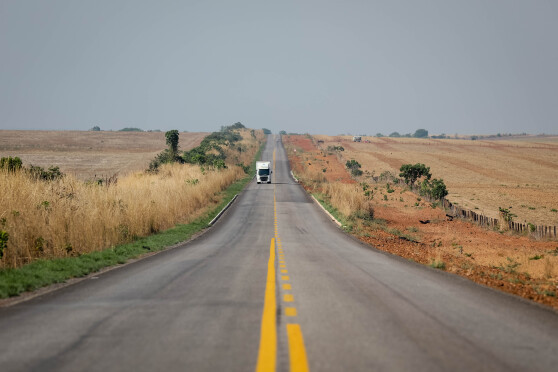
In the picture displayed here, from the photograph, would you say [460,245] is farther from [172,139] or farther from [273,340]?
[172,139]

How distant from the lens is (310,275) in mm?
10367

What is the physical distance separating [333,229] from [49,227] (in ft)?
52.4

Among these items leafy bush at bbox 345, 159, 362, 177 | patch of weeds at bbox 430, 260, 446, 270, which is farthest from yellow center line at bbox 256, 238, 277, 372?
leafy bush at bbox 345, 159, 362, 177

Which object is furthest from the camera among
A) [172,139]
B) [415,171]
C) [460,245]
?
[172,139]

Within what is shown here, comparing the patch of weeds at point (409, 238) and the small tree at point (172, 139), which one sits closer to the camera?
the patch of weeds at point (409, 238)

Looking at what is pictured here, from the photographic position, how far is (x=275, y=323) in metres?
6.10

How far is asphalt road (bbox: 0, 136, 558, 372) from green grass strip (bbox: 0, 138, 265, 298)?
807 mm

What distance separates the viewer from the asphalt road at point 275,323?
15.5 ft

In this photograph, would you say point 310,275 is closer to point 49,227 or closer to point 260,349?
point 260,349

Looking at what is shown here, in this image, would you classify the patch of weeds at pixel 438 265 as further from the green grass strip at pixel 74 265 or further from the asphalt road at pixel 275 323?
the green grass strip at pixel 74 265


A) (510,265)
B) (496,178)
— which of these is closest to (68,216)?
(510,265)

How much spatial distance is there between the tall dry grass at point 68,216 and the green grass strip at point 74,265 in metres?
0.70

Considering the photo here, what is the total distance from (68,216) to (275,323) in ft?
36.8

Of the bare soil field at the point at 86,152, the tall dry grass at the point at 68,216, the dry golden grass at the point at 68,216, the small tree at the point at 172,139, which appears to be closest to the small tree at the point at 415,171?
the small tree at the point at 172,139
